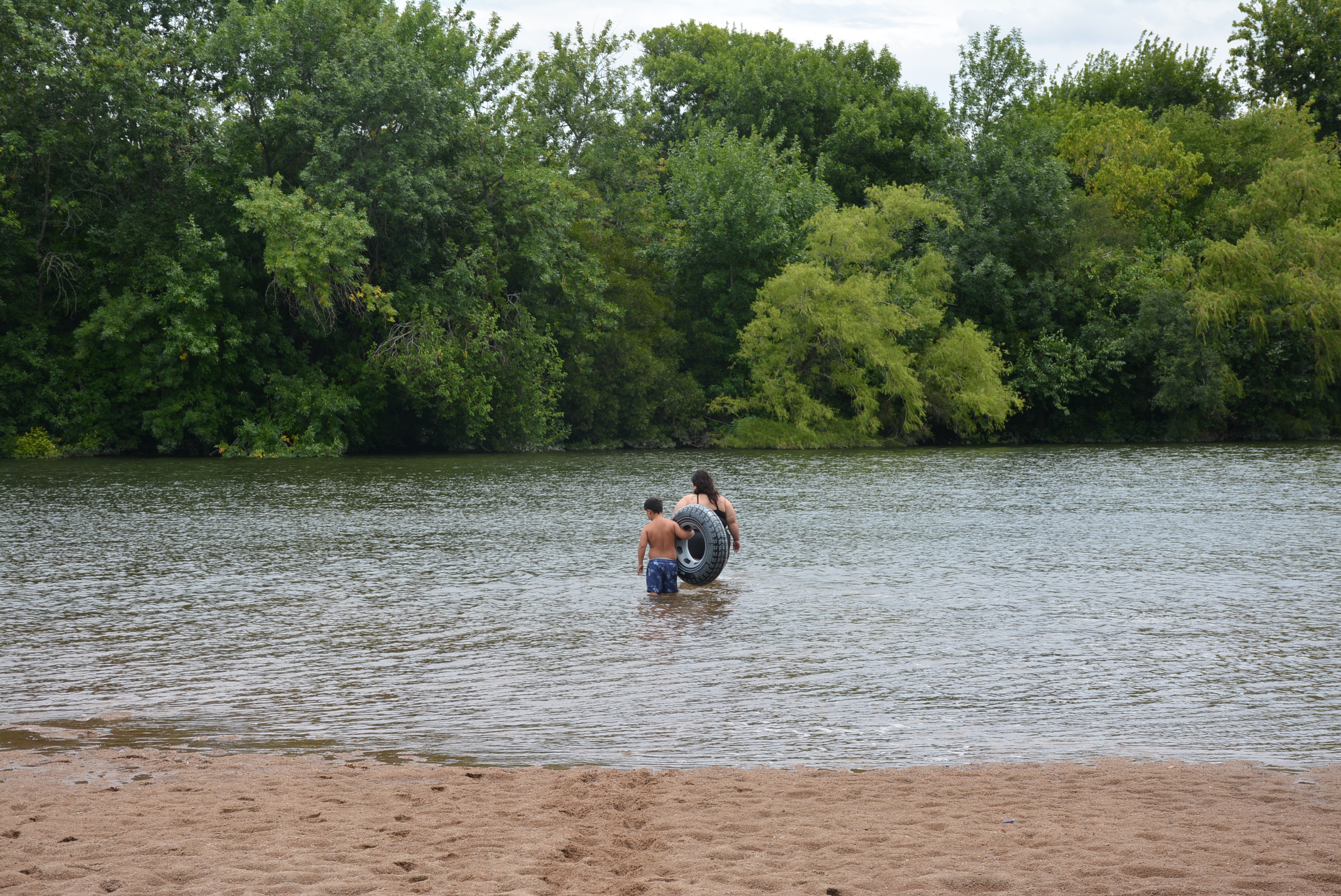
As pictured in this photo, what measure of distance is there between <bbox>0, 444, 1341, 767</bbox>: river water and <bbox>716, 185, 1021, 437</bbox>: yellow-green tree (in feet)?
83.4

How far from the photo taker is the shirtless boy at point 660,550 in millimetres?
14859

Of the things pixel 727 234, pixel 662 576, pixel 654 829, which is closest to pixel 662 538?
pixel 662 576

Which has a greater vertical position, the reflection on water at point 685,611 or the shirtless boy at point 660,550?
the shirtless boy at point 660,550

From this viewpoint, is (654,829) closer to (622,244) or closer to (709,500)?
(709,500)

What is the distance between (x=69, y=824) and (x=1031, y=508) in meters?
21.8

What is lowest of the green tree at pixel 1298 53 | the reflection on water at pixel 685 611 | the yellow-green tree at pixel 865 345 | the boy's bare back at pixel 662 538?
the reflection on water at pixel 685 611

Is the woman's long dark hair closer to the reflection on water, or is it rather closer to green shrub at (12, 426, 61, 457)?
the reflection on water

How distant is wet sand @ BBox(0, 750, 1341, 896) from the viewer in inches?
218

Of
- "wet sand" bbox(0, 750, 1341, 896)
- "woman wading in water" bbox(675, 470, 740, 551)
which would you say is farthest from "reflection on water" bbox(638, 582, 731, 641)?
"wet sand" bbox(0, 750, 1341, 896)

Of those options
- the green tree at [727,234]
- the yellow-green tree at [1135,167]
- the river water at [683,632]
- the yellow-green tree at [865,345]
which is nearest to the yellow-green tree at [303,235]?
the river water at [683,632]

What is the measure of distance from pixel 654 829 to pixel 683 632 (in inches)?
243

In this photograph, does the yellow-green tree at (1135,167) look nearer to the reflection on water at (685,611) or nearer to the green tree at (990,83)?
the green tree at (990,83)

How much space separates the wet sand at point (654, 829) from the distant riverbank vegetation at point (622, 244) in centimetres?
3450

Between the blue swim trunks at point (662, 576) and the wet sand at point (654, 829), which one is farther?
the blue swim trunks at point (662, 576)
